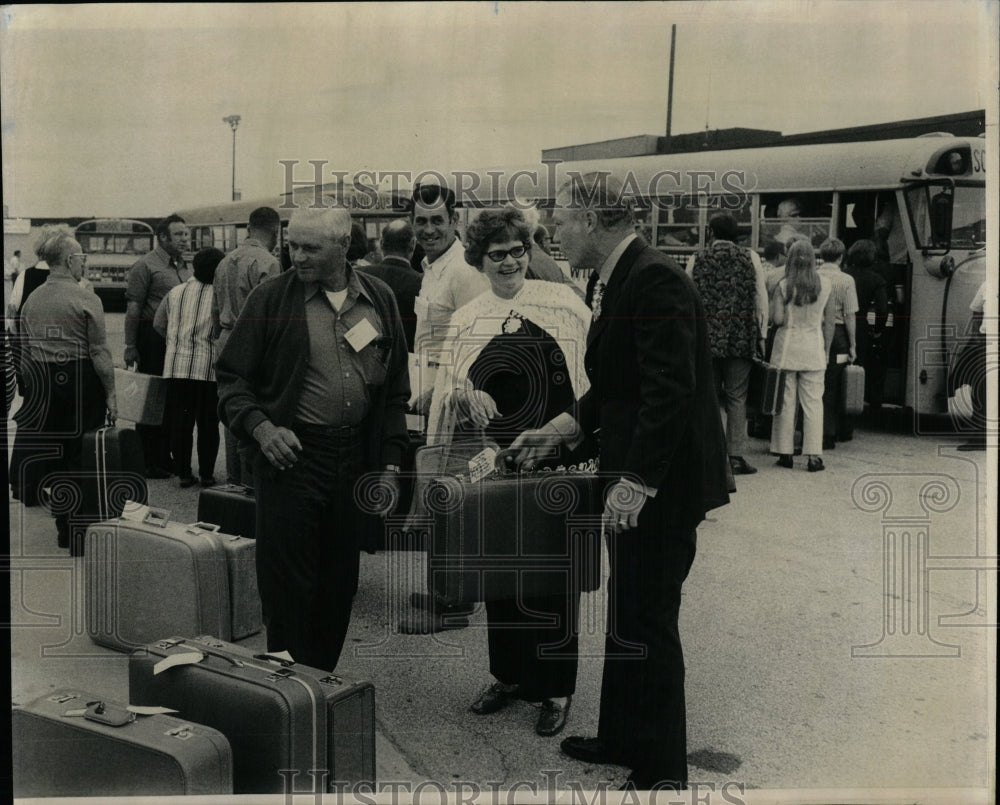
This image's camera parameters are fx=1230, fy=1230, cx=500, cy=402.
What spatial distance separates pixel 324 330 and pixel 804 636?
2100 mm

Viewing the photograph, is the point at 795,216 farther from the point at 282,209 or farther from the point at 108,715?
the point at 108,715

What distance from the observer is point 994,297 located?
13.2 feet

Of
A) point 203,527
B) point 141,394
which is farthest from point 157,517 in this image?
point 141,394

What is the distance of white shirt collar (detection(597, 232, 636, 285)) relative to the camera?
3672 mm

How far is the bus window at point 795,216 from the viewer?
15.5 ft

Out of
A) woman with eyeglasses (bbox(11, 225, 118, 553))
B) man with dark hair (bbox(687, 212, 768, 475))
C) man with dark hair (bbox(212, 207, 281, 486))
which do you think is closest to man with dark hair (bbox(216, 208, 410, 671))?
man with dark hair (bbox(212, 207, 281, 486))

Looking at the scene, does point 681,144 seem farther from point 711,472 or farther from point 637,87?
point 711,472

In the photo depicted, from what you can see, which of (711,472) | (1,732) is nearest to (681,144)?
(711,472)

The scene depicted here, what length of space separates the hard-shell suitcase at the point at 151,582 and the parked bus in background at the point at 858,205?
1.58m

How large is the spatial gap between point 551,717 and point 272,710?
109 cm

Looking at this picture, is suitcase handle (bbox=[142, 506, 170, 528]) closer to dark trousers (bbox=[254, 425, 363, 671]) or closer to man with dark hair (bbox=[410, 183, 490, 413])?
dark trousers (bbox=[254, 425, 363, 671])

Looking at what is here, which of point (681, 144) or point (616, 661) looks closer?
point (616, 661)

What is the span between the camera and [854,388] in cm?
479

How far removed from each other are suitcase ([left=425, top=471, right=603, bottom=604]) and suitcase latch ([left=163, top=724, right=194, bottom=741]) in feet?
3.30
